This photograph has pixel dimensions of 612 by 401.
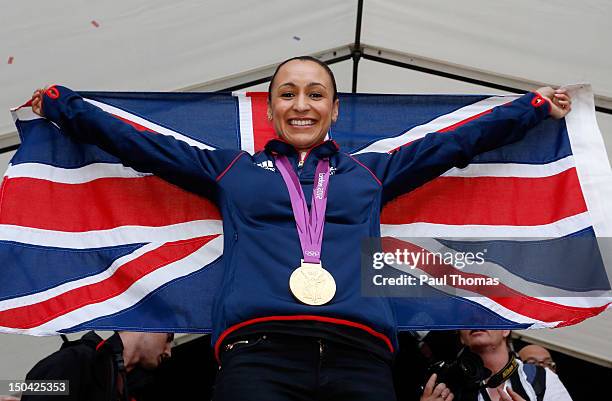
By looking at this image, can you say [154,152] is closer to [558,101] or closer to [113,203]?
[113,203]

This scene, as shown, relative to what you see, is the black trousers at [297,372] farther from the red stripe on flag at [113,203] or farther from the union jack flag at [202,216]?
the red stripe on flag at [113,203]

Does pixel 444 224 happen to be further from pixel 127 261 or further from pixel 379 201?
pixel 127 261

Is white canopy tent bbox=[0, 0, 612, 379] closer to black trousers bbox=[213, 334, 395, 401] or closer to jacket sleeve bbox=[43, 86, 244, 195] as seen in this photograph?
jacket sleeve bbox=[43, 86, 244, 195]

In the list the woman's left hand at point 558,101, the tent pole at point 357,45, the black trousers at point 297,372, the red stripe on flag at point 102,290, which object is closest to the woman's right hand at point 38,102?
the red stripe on flag at point 102,290

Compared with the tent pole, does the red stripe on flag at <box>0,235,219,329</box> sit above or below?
below

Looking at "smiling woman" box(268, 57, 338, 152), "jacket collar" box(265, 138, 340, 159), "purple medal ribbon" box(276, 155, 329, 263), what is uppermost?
"smiling woman" box(268, 57, 338, 152)

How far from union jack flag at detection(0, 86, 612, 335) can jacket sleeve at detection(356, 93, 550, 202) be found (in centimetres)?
31

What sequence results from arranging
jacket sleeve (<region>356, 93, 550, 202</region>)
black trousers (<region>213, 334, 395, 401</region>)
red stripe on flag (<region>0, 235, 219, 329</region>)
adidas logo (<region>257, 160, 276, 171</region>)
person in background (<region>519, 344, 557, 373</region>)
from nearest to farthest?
black trousers (<region>213, 334, 395, 401</region>)
adidas logo (<region>257, 160, 276, 171</region>)
jacket sleeve (<region>356, 93, 550, 202</region>)
red stripe on flag (<region>0, 235, 219, 329</region>)
person in background (<region>519, 344, 557, 373</region>)

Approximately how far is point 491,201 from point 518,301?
378 millimetres

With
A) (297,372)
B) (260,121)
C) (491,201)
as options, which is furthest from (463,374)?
(297,372)

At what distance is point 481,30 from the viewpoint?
347cm

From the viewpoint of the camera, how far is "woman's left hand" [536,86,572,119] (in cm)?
292

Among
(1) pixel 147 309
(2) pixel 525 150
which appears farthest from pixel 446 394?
(1) pixel 147 309

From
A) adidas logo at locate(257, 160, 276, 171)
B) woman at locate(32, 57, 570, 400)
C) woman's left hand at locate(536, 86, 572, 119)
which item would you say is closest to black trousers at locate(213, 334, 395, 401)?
→ woman at locate(32, 57, 570, 400)
